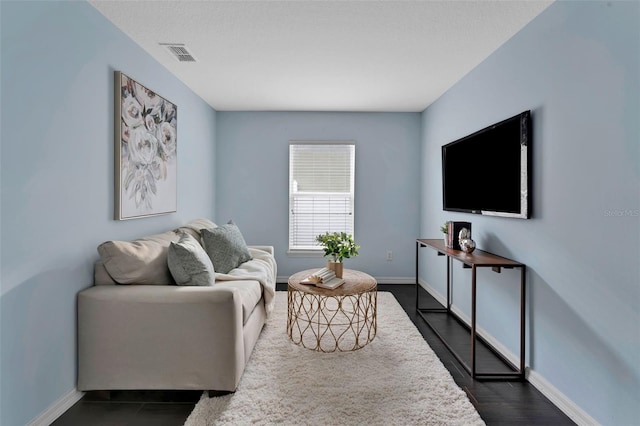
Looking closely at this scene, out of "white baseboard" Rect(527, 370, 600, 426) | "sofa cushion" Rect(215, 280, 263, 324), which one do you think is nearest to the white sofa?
"sofa cushion" Rect(215, 280, 263, 324)

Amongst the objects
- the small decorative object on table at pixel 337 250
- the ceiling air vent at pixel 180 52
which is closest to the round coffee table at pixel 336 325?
the small decorative object on table at pixel 337 250

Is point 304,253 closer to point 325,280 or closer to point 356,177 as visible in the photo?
point 356,177

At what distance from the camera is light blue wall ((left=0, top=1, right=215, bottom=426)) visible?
1.64 metres

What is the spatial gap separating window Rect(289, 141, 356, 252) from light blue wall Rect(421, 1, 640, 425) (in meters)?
2.40

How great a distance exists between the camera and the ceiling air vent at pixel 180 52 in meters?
2.74

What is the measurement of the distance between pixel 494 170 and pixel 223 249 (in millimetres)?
2447

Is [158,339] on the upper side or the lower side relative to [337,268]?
lower

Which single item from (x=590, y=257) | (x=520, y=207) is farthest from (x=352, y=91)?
(x=590, y=257)

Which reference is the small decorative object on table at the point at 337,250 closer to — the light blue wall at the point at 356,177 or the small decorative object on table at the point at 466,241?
the small decorative object on table at the point at 466,241

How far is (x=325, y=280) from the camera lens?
274cm

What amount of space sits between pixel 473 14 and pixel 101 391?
3350mm

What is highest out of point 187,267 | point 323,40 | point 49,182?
point 323,40

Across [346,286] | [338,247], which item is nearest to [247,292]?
[346,286]

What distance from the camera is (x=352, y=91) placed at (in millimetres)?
3889
